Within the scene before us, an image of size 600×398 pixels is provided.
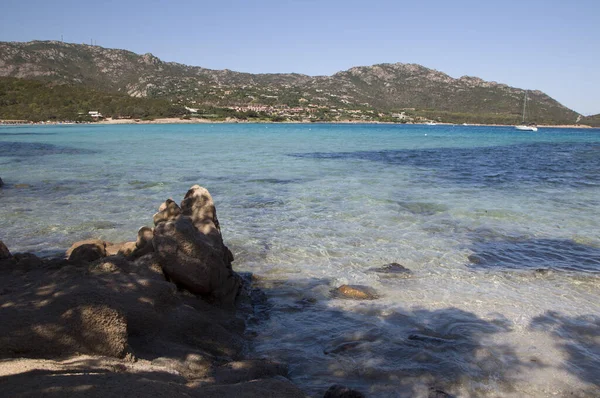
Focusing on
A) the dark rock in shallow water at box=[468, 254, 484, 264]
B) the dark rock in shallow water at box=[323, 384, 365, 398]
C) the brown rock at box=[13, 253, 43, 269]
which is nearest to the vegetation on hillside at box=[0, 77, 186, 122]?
the brown rock at box=[13, 253, 43, 269]

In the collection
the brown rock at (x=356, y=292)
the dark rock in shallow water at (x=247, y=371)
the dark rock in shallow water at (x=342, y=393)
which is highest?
the dark rock in shallow water at (x=247, y=371)

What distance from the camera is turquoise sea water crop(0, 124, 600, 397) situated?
452 cm

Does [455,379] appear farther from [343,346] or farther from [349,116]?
[349,116]

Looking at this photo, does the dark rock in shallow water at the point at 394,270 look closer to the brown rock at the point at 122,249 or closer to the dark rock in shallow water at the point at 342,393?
the dark rock in shallow water at the point at 342,393

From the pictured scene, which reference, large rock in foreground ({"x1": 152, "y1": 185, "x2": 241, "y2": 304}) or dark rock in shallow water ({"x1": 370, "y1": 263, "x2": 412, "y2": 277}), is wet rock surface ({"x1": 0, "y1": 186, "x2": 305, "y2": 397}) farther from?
dark rock in shallow water ({"x1": 370, "y1": 263, "x2": 412, "y2": 277})

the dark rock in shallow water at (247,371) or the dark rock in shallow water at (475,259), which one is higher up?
the dark rock in shallow water at (247,371)

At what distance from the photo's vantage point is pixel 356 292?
6387mm

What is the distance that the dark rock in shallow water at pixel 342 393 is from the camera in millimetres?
3680

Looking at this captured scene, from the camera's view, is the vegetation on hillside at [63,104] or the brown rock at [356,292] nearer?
the brown rock at [356,292]

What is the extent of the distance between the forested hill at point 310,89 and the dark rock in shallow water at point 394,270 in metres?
131

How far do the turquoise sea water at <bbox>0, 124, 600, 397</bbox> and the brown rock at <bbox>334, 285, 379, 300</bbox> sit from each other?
173 mm

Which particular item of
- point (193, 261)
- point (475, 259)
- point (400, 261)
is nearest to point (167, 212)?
point (193, 261)

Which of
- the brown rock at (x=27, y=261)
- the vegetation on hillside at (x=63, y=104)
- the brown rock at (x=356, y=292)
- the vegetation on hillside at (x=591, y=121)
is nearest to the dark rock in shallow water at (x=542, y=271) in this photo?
the brown rock at (x=356, y=292)

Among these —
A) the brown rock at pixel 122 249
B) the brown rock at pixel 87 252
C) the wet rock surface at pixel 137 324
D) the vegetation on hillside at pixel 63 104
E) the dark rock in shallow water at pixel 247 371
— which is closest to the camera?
the wet rock surface at pixel 137 324
